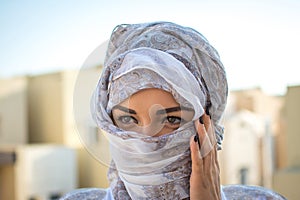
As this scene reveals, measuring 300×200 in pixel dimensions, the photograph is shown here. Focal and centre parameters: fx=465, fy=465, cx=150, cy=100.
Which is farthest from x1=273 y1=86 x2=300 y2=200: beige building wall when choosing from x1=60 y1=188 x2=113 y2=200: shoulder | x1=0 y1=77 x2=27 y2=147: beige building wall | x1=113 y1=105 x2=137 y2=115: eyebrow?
x1=0 y1=77 x2=27 y2=147: beige building wall

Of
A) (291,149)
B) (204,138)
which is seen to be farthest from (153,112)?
(291,149)

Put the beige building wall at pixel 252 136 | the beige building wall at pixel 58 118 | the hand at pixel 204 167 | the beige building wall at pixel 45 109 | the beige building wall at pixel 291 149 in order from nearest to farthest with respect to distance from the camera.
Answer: the hand at pixel 204 167 → the beige building wall at pixel 291 149 → the beige building wall at pixel 58 118 → the beige building wall at pixel 45 109 → the beige building wall at pixel 252 136

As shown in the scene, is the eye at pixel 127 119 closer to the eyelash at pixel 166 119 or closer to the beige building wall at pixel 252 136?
the eyelash at pixel 166 119

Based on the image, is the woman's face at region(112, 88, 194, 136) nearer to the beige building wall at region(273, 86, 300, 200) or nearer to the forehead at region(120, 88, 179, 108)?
the forehead at region(120, 88, 179, 108)

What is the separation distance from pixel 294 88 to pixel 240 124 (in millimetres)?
10205

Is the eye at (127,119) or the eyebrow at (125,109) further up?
the eyebrow at (125,109)

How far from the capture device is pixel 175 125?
1.28 metres

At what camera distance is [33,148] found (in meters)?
12.7

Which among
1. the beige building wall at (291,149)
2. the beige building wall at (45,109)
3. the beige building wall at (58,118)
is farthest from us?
the beige building wall at (45,109)

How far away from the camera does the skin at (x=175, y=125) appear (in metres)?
1.23

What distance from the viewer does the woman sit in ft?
4.08

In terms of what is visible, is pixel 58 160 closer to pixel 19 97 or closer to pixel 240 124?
pixel 19 97

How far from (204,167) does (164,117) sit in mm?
170

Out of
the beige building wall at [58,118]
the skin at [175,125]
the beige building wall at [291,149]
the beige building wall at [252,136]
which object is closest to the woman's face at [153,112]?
the skin at [175,125]
